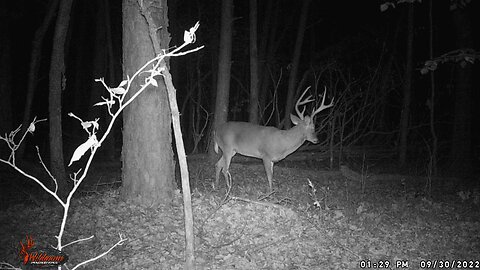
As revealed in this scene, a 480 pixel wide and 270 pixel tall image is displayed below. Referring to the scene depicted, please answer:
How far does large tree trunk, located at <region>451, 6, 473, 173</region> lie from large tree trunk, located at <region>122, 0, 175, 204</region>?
8.57 meters

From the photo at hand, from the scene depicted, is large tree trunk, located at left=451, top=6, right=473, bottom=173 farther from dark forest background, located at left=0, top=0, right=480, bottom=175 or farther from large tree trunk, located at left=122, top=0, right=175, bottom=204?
large tree trunk, located at left=122, top=0, right=175, bottom=204

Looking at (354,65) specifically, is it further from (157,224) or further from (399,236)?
(157,224)

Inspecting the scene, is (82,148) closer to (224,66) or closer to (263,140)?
(263,140)

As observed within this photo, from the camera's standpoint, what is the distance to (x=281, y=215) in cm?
600

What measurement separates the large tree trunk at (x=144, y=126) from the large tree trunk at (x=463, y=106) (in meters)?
8.57

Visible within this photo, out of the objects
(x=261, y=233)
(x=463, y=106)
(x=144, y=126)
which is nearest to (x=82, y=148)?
(x=144, y=126)

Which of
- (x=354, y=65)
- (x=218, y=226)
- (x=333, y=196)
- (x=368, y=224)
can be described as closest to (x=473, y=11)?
(x=354, y=65)

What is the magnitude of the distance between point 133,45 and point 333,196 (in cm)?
505

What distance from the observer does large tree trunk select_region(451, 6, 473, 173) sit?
1081cm

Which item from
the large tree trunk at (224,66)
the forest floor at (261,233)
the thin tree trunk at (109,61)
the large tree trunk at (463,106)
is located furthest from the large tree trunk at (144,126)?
the thin tree trunk at (109,61)

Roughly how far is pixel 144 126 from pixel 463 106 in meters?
9.23

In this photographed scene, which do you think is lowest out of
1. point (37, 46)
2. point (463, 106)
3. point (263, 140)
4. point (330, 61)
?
point (263, 140)

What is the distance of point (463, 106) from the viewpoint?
1100cm

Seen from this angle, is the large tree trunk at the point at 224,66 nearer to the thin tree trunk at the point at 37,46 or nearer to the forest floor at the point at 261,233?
the forest floor at the point at 261,233
